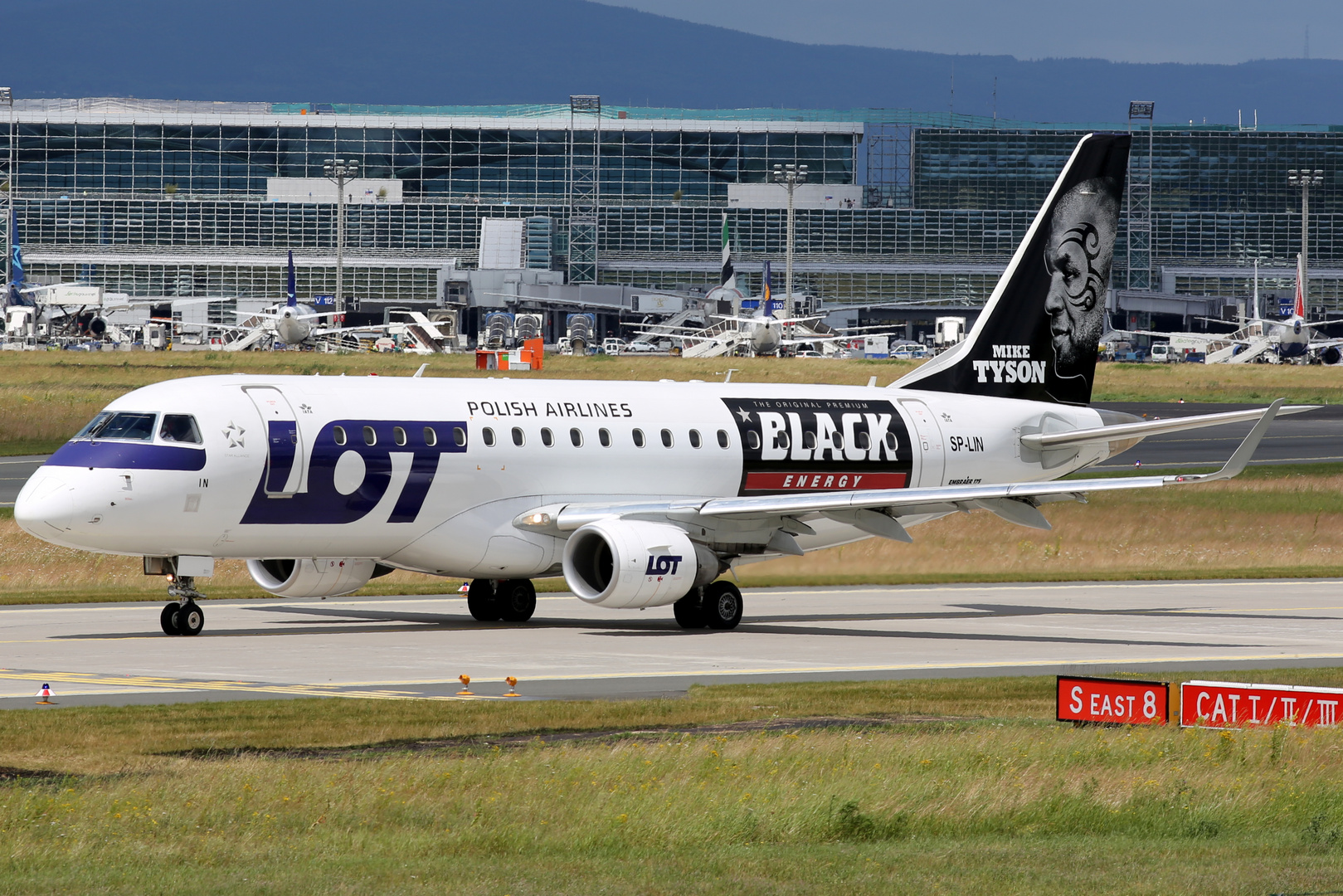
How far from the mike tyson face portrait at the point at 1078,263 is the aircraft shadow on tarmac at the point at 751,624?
716cm

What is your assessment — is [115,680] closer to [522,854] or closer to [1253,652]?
[522,854]

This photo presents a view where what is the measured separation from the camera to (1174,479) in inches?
1225

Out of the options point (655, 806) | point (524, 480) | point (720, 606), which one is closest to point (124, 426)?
point (524, 480)

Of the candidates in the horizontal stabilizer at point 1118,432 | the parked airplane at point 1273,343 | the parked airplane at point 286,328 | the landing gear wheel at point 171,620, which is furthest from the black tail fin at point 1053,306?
the parked airplane at point 1273,343

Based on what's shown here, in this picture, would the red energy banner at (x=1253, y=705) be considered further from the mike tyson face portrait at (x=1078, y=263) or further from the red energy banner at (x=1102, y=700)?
the mike tyson face portrait at (x=1078, y=263)

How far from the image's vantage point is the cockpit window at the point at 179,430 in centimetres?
2972

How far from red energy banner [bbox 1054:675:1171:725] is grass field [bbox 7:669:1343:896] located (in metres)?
0.45

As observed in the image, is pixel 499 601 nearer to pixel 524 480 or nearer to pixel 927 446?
pixel 524 480

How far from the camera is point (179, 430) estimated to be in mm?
29797

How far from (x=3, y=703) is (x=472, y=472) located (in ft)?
39.3

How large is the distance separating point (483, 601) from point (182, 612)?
6.51m

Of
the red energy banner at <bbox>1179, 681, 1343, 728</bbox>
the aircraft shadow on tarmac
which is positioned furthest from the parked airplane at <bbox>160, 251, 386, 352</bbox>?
the red energy banner at <bbox>1179, 681, 1343, 728</bbox>

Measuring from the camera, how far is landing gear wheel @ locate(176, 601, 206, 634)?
99.0 feet

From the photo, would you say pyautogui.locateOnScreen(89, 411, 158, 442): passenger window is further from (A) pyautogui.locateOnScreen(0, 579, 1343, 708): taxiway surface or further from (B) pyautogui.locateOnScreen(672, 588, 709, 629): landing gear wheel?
(B) pyautogui.locateOnScreen(672, 588, 709, 629): landing gear wheel
